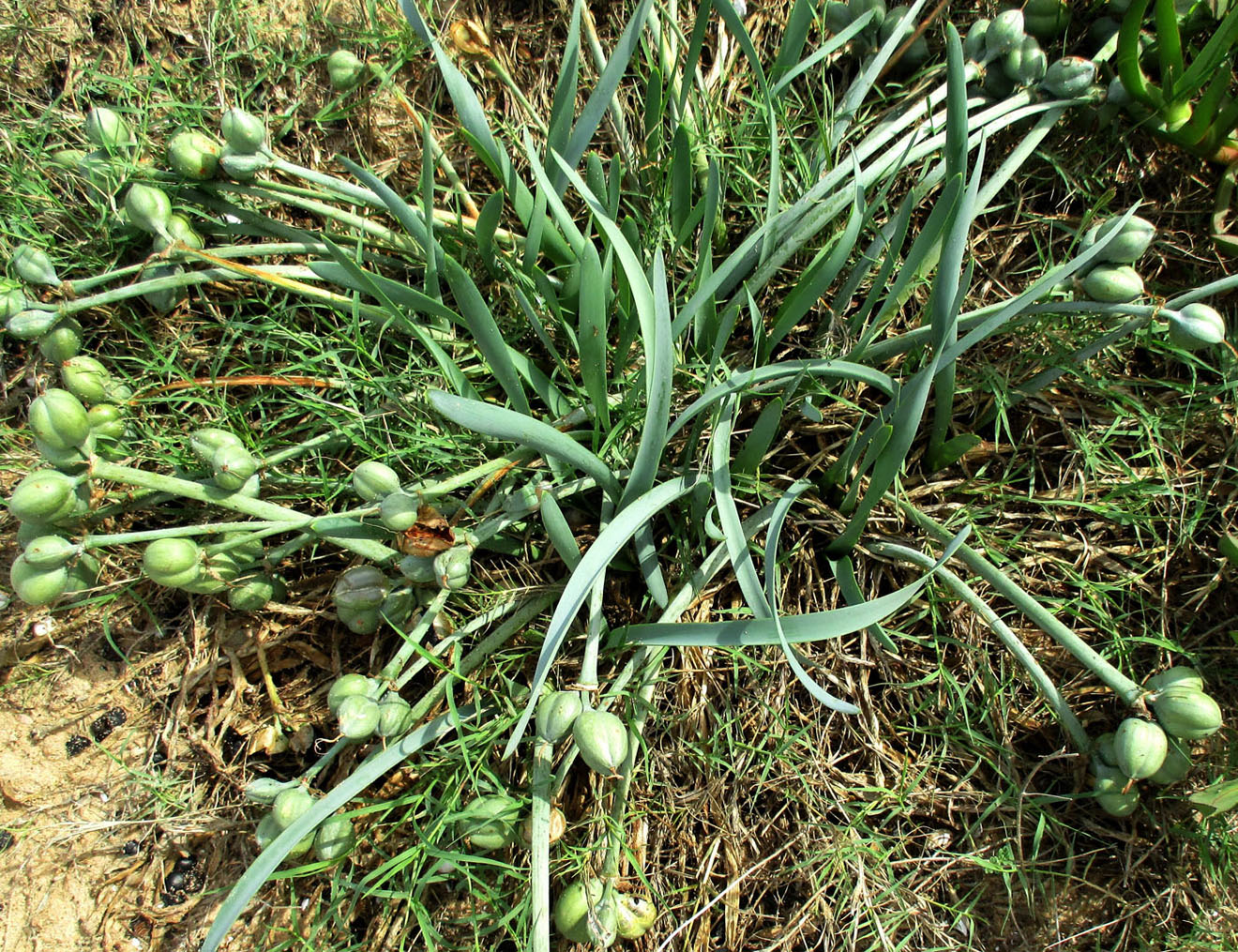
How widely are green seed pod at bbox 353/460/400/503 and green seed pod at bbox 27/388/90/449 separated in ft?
1.42

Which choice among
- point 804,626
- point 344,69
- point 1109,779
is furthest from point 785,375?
point 344,69

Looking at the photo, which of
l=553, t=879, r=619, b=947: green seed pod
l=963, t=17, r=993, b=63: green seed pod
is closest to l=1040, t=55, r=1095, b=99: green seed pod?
l=963, t=17, r=993, b=63: green seed pod

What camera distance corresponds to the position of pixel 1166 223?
5.84ft

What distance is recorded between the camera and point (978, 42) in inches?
63.8

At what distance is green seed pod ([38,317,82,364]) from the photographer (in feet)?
5.23

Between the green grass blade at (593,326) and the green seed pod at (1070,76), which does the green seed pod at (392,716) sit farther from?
the green seed pod at (1070,76)

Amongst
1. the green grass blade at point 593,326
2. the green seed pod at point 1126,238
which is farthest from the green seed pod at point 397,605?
the green seed pod at point 1126,238

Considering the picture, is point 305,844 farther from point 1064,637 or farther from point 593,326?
point 1064,637

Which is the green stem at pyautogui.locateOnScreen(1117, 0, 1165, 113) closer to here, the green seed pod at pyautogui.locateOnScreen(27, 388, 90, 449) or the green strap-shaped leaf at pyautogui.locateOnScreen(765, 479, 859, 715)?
the green strap-shaped leaf at pyautogui.locateOnScreen(765, 479, 859, 715)

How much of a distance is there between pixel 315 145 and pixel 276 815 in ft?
4.72

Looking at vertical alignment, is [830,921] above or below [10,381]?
below

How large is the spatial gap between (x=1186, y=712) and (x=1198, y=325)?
622 millimetres

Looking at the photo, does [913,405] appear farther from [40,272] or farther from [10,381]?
[10,381]

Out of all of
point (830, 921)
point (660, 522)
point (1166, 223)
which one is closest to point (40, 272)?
point (660, 522)
